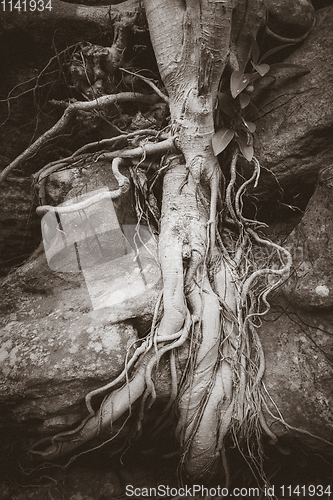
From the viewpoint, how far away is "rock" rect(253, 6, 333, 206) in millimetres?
1896

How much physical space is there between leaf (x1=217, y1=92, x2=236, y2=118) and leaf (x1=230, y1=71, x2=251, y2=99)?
0.20 feet

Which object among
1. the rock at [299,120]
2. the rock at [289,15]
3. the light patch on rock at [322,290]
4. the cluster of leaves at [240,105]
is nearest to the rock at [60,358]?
the light patch on rock at [322,290]

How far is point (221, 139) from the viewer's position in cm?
186

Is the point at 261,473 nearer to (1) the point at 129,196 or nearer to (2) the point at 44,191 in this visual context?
(1) the point at 129,196

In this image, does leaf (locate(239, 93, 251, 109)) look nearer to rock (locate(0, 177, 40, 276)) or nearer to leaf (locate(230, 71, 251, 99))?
leaf (locate(230, 71, 251, 99))

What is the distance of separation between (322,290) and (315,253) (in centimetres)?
19

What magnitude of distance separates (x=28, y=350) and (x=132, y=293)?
0.53m

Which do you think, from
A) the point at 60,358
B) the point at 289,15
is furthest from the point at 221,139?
the point at 60,358

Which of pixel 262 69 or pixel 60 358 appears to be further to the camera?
pixel 262 69

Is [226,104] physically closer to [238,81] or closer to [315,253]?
[238,81]

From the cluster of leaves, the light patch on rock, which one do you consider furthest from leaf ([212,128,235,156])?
the light patch on rock

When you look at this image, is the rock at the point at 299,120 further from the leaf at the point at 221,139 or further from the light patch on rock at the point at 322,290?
the light patch on rock at the point at 322,290

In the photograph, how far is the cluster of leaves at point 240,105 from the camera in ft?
6.05

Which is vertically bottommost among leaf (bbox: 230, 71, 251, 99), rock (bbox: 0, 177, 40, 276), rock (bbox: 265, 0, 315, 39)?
rock (bbox: 0, 177, 40, 276)
